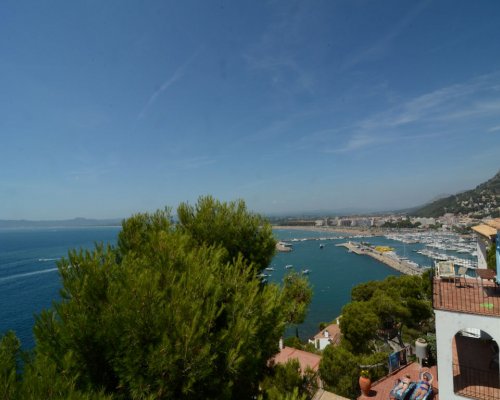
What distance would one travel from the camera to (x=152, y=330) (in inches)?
132

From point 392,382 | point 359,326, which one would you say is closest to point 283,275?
point 359,326

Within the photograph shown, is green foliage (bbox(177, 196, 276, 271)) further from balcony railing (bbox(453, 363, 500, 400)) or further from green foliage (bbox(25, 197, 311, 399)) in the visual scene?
balcony railing (bbox(453, 363, 500, 400))

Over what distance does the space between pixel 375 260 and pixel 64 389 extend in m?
69.3

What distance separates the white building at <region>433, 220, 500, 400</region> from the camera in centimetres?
574

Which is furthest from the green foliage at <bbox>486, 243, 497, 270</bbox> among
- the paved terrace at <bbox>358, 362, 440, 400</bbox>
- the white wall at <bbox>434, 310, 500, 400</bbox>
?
the white wall at <bbox>434, 310, 500, 400</bbox>

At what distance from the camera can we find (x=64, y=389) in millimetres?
2502

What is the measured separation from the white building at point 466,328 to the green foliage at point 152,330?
12.5 ft

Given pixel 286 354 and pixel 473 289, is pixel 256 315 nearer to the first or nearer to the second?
pixel 473 289

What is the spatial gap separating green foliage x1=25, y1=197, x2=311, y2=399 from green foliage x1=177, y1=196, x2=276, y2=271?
274 centimetres

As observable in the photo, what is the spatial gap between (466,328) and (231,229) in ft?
19.0

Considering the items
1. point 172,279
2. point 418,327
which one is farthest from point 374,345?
point 172,279

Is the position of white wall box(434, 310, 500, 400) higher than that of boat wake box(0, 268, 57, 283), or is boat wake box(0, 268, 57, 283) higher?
white wall box(434, 310, 500, 400)

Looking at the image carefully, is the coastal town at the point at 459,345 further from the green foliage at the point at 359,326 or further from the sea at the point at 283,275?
the sea at the point at 283,275

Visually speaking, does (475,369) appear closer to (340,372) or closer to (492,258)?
(340,372)
